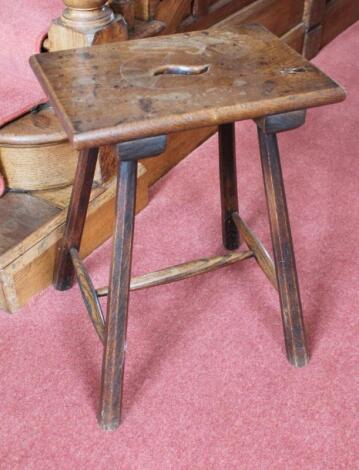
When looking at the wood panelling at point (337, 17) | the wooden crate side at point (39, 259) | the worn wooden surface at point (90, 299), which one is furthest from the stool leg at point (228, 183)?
the wood panelling at point (337, 17)

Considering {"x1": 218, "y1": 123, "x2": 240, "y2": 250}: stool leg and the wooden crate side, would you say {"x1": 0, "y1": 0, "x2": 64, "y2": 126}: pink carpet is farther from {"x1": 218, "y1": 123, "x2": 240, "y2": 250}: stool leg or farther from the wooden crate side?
{"x1": 218, "y1": 123, "x2": 240, "y2": 250}: stool leg

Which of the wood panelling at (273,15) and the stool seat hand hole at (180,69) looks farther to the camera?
the wood panelling at (273,15)

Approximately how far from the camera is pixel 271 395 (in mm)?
1479

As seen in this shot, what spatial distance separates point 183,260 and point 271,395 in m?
0.53

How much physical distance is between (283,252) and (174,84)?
0.45 m

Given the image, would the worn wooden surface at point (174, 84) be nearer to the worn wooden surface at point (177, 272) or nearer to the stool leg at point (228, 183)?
the stool leg at point (228, 183)

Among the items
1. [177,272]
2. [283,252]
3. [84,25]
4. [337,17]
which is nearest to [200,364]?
[177,272]

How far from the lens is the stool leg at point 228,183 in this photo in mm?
1615

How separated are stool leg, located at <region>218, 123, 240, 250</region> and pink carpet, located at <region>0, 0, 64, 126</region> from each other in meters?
0.50

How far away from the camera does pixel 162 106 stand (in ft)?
3.78

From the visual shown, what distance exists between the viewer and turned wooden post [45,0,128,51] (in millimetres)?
1598

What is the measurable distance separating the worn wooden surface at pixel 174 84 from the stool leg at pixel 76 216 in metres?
0.21

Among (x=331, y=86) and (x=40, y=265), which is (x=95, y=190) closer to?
(x=40, y=265)

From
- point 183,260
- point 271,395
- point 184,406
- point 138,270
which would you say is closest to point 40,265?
point 138,270
